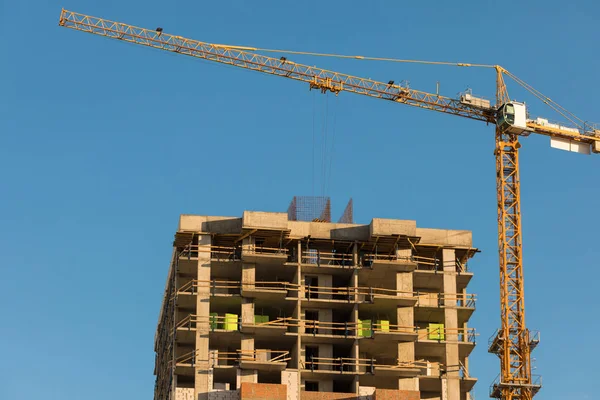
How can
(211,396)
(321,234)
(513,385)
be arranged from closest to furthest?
(211,396)
(321,234)
(513,385)

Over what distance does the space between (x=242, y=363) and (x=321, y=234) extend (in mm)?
16063

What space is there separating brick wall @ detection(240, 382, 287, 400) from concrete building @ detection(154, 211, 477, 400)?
8.08 ft

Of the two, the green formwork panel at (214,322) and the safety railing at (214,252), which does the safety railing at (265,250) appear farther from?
the green formwork panel at (214,322)

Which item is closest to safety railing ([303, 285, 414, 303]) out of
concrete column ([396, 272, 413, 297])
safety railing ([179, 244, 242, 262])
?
concrete column ([396, 272, 413, 297])

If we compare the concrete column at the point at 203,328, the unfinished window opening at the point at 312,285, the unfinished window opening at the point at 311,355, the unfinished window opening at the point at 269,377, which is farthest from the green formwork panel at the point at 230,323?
the unfinished window opening at the point at 312,285

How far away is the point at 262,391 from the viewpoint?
128625 mm

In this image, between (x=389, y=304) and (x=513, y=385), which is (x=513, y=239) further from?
(x=389, y=304)

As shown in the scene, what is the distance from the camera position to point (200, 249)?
454ft

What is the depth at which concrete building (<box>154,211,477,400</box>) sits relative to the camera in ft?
441

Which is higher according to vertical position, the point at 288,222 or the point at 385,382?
the point at 288,222

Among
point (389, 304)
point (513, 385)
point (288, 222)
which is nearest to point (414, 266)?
point (389, 304)

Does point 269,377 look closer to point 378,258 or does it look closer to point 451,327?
point 378,258

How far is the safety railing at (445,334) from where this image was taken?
139 m

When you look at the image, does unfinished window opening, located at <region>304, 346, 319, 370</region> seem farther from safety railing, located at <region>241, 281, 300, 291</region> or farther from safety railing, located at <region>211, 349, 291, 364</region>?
safety railing, located at <region>241, 281, 300, 291</region>
